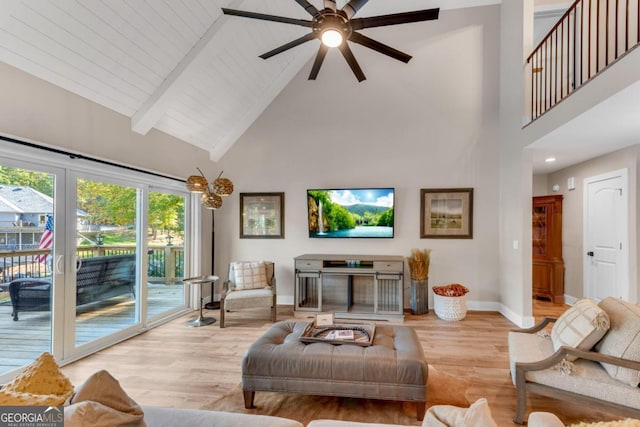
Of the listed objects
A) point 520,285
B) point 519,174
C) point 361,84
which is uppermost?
point 361,84

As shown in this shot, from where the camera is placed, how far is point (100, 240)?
3.50m

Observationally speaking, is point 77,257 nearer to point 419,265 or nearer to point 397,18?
point 397,18

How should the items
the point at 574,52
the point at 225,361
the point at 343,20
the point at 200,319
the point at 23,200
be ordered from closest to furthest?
the point at 343,20
the point at 23,200
the point at 225,361
the point at 574,52
the point at 200,319

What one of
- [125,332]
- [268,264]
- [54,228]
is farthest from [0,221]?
[268,264]

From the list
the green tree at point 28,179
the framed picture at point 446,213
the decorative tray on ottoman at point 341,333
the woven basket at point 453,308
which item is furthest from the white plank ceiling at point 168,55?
the woven basket at point 453,308

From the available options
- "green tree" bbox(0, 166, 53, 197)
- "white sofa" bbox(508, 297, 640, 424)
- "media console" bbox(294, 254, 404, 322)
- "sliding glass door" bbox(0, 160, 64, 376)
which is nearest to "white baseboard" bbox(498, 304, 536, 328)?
"media console" bbox(294, 254, 404, 322)

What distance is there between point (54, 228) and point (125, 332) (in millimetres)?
1533

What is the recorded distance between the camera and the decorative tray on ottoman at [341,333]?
7.95 feet

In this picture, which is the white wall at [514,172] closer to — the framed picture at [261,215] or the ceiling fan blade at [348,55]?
the ceiling fan blade at [348,55]

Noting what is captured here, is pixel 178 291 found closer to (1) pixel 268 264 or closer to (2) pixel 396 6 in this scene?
(1) pixel 268 264

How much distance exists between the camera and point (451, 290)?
4.54 meters

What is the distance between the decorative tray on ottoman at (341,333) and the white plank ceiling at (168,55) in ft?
10.3

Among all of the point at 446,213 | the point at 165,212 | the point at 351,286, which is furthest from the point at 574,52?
the point at 165,212

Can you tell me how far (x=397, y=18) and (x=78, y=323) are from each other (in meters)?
4.18
